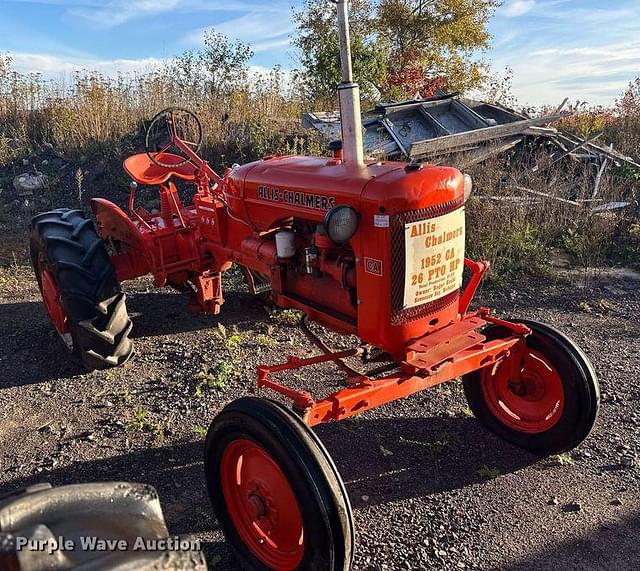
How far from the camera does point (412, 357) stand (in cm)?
264

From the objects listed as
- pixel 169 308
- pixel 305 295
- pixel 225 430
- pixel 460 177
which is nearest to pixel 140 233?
pixel 169 308

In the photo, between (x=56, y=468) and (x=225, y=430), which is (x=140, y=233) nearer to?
(x=56, y=468)

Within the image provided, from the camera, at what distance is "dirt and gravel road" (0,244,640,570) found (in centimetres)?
259

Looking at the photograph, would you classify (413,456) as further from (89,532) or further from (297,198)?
(89,532)

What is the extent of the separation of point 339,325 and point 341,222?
649 mm

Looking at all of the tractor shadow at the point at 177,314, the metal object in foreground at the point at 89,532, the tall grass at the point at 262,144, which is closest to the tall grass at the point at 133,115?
the tall grass at the point at 262,144

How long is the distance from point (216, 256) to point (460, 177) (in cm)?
200

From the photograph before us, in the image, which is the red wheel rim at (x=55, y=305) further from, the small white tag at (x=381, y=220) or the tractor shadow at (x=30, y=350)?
the small white tag at (x=381, y=220)

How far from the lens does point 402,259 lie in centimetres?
255

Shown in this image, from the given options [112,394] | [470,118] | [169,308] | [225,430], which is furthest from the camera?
[470,118]

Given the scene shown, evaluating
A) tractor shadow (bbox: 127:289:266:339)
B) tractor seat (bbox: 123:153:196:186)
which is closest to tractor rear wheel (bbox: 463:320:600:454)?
tractor shadow (bbox: 127:289:266:339)

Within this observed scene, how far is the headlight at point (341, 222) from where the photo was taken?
2512mm

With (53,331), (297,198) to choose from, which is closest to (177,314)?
(53,331)

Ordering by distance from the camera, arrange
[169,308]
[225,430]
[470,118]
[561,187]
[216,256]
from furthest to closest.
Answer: [470,118] → [561,187] → [169,308] → [216,256] → [225,430]
